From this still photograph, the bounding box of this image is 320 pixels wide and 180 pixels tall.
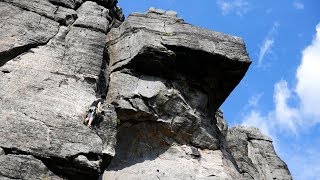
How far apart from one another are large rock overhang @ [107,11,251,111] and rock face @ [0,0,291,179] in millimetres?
39

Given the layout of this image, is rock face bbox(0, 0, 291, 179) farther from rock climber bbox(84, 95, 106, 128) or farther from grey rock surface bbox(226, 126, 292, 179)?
grey rock surface bbox(226, 126, 292, 179)

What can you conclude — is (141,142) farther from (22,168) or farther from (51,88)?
(22,168)

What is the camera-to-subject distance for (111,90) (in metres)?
14.7

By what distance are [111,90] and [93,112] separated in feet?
9.77

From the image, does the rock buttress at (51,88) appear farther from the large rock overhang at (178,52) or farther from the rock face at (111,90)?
the large rock overhang at (178,52)

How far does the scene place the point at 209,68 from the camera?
16.1 metres

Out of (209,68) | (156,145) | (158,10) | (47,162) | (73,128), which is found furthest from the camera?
(158,10)

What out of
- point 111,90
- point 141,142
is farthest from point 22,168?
point 141,142

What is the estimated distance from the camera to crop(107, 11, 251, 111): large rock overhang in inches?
602

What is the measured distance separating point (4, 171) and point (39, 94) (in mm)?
2833

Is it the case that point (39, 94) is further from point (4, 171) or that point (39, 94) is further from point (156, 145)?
point (156, 145)

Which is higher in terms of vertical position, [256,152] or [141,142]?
[256,152]

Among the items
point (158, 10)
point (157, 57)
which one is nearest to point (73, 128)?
point (157, 57)

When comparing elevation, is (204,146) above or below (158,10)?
below
